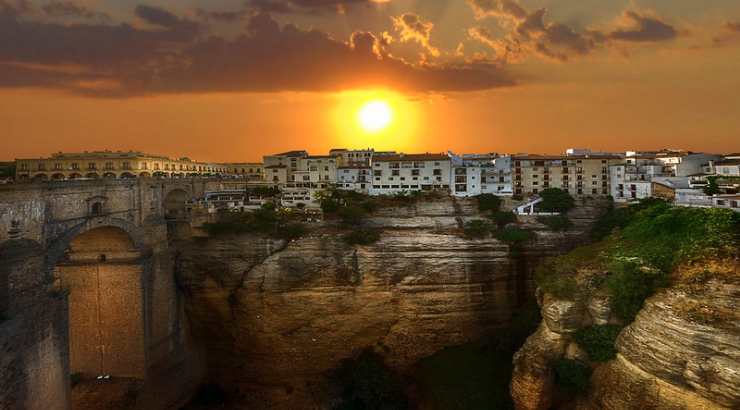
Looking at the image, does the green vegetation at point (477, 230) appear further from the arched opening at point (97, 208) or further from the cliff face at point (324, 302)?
the arched opening at point (97, 208)

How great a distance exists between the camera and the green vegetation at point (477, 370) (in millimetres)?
22578

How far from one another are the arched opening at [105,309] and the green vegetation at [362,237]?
42.1 ft

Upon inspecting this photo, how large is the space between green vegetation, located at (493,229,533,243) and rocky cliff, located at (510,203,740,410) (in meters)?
8.36

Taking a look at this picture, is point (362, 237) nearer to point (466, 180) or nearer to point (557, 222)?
point (557, 222)

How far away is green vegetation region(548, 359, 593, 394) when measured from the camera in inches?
661

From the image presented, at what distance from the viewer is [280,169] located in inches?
1656

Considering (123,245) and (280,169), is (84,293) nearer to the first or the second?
(123,245)

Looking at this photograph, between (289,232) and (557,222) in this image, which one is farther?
(557,222)

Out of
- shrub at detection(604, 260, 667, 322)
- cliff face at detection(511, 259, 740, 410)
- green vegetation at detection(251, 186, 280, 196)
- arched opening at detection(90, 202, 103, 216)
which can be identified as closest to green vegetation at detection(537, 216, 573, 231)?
shrub at detection(604, 260, 667, 322)

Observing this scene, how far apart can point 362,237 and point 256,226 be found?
24.3ft

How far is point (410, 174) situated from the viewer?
38.3 meters

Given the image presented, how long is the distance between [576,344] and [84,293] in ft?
86.3

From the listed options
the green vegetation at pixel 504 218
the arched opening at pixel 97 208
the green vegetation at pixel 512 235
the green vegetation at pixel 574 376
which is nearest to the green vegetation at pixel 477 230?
the green vegetation at pixel 512 235

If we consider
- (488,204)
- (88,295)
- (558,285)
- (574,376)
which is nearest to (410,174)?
(488,204)
